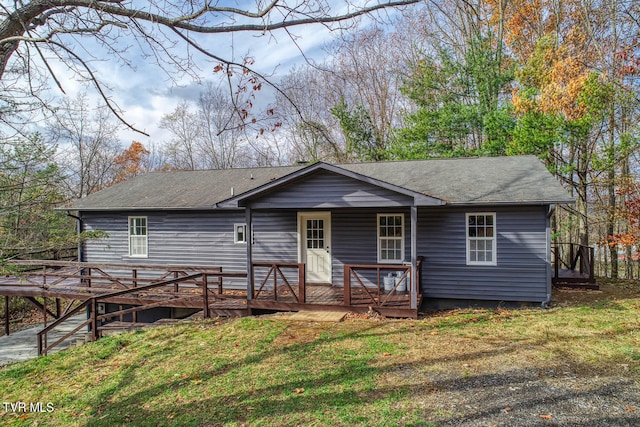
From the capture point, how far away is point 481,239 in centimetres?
1024

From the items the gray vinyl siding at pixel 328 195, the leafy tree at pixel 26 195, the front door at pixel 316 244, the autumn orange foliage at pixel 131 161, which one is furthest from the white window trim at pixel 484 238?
the autumn orange foliage at pixel 131 161

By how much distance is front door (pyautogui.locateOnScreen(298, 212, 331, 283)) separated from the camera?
38.4 feet

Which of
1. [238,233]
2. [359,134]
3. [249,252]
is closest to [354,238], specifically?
[249,252]

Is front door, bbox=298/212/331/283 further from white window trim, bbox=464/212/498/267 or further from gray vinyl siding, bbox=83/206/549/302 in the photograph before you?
white window trim, bbox=464/212/498/267

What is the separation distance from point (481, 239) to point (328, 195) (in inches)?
172

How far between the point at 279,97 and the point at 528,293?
8.53m

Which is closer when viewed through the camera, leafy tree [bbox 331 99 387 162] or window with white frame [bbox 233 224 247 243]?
window with white frame [bbox 233 224 247 243]

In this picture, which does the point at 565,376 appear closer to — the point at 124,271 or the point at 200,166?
Result: the point at 124,271

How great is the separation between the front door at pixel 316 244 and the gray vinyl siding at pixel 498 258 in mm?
2733

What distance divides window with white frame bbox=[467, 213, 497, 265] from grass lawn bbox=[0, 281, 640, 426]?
6.30 feet

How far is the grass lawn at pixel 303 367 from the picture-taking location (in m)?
4.51

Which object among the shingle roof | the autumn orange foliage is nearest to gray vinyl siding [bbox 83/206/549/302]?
the shingle roof

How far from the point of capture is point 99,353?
700cm

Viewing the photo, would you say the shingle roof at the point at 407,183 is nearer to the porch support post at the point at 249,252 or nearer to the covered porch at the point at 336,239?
the covered porch at the point at 336,239
